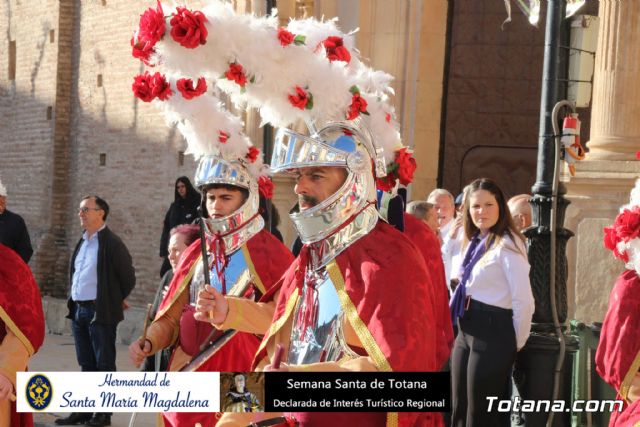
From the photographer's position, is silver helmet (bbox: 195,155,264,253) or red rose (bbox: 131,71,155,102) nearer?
red rose (bbox: 131,71,155,102)

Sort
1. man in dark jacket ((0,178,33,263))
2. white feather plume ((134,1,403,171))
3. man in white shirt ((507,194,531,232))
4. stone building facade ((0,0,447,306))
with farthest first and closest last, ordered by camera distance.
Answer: stone building facade ((0,0,447,306)) < man in dark jacket ((0,178,33,263)) < man in white shirt ((507,194,531,232)) < white feather plume ((134,1,403,171))

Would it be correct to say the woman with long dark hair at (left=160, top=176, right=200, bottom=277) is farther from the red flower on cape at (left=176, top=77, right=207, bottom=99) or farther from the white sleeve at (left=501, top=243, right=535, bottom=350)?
the red flower on cape at (left=176, top=77, right=207, bottom=99)

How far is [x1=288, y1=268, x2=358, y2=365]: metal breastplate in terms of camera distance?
4738mm

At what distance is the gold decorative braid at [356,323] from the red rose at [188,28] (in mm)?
1148

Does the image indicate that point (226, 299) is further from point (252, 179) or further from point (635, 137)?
point (635, 137)

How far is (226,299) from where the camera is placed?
5.72 m

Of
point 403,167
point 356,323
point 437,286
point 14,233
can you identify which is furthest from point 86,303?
point 356,323

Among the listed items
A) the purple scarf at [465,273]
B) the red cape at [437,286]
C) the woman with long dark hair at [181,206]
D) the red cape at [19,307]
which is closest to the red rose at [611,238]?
the red cape at [437,286]

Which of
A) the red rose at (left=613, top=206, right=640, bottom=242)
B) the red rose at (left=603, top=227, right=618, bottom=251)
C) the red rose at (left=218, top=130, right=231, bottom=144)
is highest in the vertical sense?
the red rose at (left=218, top=130, right=231, bottom=144)

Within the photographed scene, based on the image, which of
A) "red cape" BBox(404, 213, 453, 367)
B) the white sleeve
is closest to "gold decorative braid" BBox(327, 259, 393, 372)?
"red cape" BBox(404, 213, 453, 367)

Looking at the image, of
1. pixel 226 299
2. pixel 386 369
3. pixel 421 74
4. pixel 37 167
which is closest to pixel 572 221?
pixel 421 74

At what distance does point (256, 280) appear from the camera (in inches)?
279

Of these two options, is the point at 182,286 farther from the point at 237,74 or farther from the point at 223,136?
the point at 237,74
